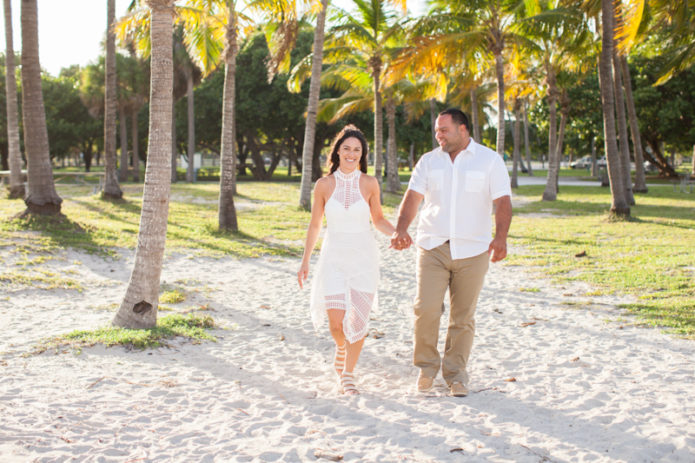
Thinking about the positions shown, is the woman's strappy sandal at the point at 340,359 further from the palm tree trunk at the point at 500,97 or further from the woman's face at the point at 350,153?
the palm tree trunk at the point at 500,97

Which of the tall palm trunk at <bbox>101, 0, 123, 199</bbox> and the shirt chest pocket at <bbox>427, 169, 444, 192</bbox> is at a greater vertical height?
Answer: the tall palm trunk at <bbox>101, 0, 123, 199</bbox>

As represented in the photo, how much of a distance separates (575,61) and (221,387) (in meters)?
19.4

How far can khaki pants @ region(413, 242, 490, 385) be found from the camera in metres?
4.23

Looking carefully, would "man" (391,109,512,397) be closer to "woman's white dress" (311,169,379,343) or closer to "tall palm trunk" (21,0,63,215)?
"woman's white dress" (311,169,379,343)

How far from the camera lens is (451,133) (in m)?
4.22

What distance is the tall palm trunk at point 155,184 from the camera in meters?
5.91

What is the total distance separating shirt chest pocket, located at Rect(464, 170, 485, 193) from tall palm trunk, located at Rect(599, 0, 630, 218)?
38.0 feet

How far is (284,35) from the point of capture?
14508 millimetres

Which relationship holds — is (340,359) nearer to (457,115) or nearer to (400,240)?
(400,240)

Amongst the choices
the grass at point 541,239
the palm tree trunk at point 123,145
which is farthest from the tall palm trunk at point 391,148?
the palm tree trunk at point 123,145

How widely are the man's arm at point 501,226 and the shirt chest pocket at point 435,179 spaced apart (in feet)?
1.35

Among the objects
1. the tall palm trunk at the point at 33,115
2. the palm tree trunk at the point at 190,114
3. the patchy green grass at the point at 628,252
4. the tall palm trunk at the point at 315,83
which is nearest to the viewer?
the patchy green grass at the point at 628,252

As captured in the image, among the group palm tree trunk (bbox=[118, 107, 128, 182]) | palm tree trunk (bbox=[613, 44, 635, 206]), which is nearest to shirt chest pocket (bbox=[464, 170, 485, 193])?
palm tree trunk (bbox=[613, 44, 635, 206])

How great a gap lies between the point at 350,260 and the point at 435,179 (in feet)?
2.83
